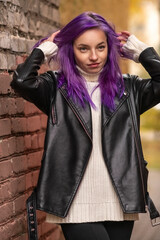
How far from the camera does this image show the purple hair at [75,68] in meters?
2.80

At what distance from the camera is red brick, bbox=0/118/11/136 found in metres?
3.07

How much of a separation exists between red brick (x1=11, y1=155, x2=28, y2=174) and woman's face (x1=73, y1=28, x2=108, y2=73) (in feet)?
2.81

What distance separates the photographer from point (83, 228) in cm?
269

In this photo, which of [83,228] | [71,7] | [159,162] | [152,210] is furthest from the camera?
[159,162]

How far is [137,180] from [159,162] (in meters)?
8.28

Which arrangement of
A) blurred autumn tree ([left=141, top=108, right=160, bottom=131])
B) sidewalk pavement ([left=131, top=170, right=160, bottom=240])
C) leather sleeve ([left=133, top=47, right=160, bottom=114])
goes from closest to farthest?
leather sleeve ([left=133, top=47, right=160, bottom=114]) < sidewalk pavement ([left=131, top=170, right=160, bottom=240]) < blurred autumn tree ([left=141, top=108, right=160, bottom=131])

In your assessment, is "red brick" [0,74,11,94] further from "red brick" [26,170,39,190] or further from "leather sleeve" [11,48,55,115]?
"red brick" [26,170,39,190]

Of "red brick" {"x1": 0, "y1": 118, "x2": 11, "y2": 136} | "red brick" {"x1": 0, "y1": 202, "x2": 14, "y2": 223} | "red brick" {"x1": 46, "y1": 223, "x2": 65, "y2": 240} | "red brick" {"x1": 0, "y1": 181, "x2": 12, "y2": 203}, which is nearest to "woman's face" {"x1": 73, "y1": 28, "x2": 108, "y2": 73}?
"red brick" {"x1": 0, "y1": 118, "x2": 11, "y2": 136}

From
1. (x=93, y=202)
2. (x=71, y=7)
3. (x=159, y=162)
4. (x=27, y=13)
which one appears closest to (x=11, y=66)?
(x=27, y=13)

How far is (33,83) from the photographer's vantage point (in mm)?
2736

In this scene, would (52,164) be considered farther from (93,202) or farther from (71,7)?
(71,7)

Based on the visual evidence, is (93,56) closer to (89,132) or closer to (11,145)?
(89,132)

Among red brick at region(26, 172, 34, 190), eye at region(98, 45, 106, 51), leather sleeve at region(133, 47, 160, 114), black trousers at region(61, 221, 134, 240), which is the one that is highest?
eye at region(98, 45, 106, 51)

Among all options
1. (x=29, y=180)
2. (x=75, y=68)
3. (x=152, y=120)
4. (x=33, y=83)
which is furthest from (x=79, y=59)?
(x=152, y=120)
